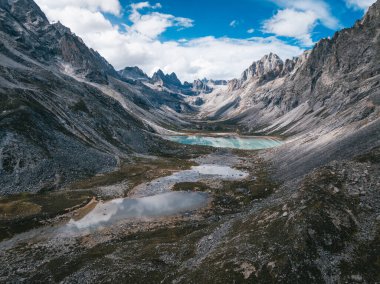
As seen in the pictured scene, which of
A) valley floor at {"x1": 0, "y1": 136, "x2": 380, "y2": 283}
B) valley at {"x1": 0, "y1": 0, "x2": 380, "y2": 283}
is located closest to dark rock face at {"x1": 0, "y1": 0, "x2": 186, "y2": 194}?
valley at {"x1": 0, "y1": 0, "x2": 380, "y2": 283}

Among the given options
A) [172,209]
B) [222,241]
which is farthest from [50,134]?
[222,241]

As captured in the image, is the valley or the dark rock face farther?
the dark rock face

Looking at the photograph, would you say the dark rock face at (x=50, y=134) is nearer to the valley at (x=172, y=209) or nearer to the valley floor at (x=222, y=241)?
the valley at (x=172, y=209)

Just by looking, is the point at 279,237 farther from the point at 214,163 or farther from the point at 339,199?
the point at 214,163

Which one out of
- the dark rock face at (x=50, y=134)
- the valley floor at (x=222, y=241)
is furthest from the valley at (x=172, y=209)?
the dark rock face at (x=50, y=134)

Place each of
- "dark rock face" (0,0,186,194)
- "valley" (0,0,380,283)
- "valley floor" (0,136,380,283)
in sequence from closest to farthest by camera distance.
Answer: "valley floor" (0,136,380,283)
"valley" (0,0,380,283)
"dark rock face" (0,0,186,194)

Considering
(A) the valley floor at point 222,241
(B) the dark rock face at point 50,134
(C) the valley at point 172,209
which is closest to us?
(A) the valley floor at point 222,241

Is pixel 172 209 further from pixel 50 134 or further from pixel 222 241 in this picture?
pixel 50 134

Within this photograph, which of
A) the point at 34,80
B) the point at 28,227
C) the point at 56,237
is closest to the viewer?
the point at 56,237

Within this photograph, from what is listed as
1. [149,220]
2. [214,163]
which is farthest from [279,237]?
[214,163]

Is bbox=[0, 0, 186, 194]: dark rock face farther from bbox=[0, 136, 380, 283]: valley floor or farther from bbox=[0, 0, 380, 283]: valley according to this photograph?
bbox=[0, 136, 380, 283]: valley floor

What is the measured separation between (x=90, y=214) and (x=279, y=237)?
142 ft

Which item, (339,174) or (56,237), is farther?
(56,237)

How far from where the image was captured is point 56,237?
57625 mm
